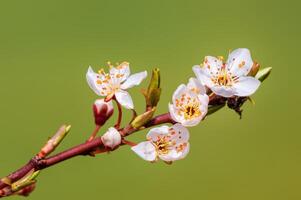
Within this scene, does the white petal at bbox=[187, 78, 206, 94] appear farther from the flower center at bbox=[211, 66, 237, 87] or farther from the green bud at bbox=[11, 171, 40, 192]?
the green bud at bbox=[11, 171, 40, 192]

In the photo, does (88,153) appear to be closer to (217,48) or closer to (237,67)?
(237,67)

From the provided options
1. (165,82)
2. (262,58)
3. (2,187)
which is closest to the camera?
(2,187)

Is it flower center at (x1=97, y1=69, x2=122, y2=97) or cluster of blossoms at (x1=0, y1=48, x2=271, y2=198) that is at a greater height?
flower center at (x1=97, y1=69, x2=122, y2=97)

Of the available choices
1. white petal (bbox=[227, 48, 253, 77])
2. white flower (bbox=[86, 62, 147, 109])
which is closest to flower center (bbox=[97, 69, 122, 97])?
white flower (bbox=[86, 62, 147, 109])

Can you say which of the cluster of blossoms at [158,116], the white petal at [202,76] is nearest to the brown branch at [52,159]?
the cluster of blossoms at [158,116]

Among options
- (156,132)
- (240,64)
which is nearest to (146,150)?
(156,132)

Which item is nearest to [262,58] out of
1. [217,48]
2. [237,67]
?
[217,48]

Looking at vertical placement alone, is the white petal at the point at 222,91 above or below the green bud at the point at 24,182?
above

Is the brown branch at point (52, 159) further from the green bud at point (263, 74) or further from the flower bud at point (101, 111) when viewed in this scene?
the green bud at point (263, 74)
